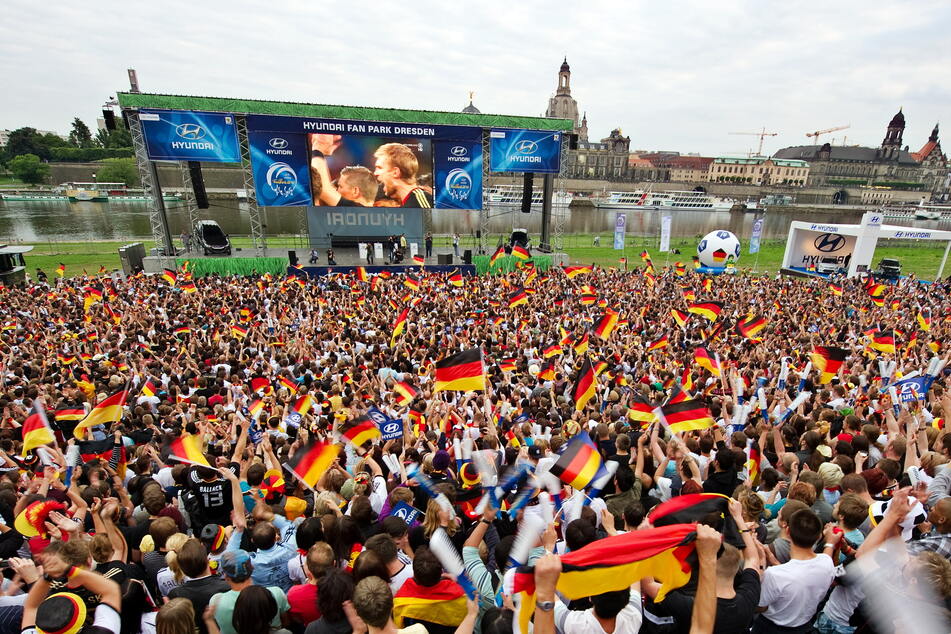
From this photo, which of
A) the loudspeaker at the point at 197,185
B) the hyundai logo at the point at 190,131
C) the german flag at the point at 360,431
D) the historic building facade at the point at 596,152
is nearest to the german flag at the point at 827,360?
the german flag at the point at 360,431

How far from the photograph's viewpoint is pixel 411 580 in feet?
9.14

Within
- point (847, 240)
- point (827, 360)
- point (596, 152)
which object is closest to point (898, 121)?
point (596, 152)

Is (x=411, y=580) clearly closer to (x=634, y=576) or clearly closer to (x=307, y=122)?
(x=634, y=576)

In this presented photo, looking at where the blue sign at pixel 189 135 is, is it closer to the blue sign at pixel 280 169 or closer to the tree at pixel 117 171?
the blue sign at pixel 280 169

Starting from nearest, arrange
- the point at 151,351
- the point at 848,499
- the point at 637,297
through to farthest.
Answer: the point at 848,499 → the point at 151,351 → the point at 637,297

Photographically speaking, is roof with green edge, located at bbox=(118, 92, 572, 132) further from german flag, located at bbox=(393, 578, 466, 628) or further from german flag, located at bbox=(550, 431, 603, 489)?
german flag, located at bbox=(393, 578, 466, 628)

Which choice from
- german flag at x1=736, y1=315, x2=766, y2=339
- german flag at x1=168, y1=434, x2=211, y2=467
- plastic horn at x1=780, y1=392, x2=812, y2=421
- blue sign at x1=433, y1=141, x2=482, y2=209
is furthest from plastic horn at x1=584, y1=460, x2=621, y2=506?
blue sign at x1=433, y1=141, x2=482, y2=209

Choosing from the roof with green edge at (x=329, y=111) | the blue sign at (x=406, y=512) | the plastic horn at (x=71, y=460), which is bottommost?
the plastic horn at (x=71, y=460)

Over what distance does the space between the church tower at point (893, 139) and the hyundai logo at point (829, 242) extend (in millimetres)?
178901

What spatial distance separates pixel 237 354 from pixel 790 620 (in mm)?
11104

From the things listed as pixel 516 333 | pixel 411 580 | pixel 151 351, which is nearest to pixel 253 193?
pixel 151 351

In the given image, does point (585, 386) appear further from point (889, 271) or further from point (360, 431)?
point (889, 271)

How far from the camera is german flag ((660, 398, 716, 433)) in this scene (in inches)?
214

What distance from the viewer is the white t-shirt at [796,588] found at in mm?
2811
